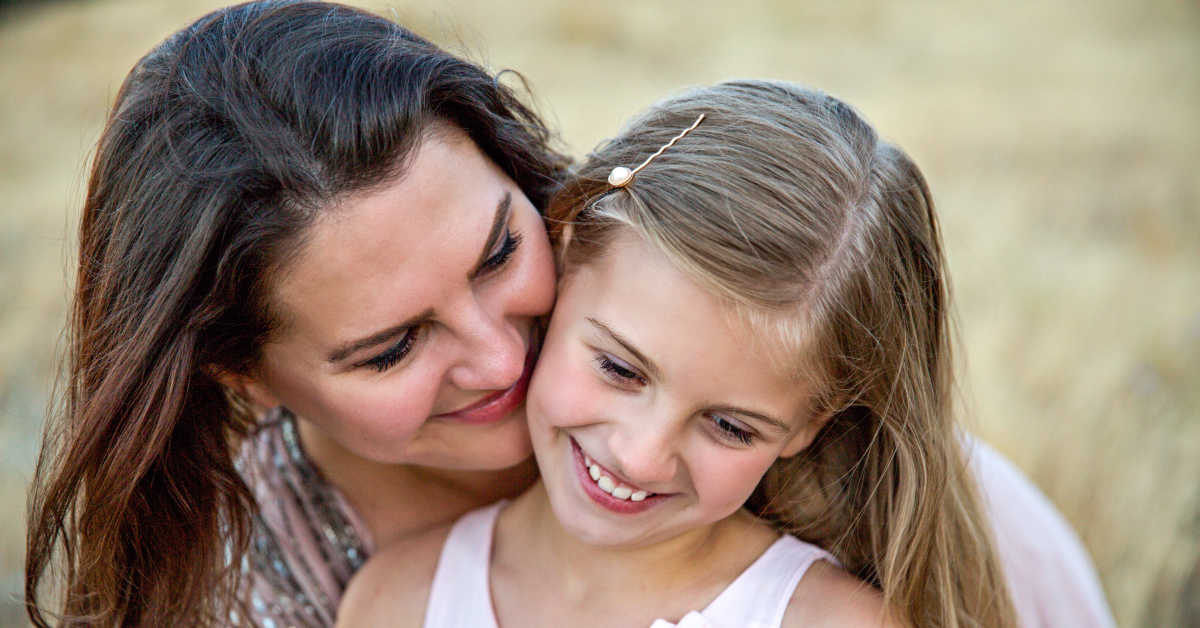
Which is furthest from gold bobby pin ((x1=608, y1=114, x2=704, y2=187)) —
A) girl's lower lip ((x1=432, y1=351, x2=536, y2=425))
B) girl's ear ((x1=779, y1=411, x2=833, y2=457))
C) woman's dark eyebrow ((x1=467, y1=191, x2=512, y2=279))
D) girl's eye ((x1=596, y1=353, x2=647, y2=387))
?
girl's ear ((x1=779, y1=411, x2=833, y2=457))

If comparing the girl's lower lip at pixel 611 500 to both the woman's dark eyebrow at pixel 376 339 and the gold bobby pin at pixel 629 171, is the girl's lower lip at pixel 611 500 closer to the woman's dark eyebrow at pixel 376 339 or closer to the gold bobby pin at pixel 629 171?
the woman's dark eyebrow at pixel 376 339

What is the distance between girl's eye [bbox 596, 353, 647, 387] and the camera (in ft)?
6.51

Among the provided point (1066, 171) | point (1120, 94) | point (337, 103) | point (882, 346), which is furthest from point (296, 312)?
point (1120, 94)

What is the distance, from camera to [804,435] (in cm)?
216

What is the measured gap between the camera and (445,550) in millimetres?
2488

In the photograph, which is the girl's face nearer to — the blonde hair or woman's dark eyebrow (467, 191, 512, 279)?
the blonde hair

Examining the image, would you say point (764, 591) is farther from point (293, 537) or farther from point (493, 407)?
point (293, 537)

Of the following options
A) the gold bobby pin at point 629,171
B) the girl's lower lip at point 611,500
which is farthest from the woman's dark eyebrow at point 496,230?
the girl's lower lip at point 611,500

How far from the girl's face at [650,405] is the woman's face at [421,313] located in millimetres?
138

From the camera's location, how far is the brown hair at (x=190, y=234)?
2.05 metres

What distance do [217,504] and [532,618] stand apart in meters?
0.75

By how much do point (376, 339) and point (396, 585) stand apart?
0.70 meters

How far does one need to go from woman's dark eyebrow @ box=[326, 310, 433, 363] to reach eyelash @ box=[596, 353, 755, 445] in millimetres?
382

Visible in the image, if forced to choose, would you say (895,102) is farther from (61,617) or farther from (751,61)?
(61,617)
